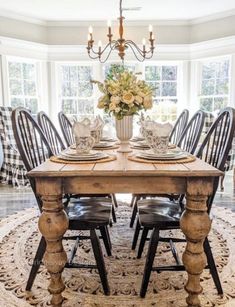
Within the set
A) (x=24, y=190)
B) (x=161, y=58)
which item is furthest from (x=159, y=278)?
(x=161, y=58)

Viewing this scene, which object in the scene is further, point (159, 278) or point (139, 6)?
point (139, 6)

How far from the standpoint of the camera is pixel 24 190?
4.12m

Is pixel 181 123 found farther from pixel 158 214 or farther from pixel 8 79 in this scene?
pixel 8 79

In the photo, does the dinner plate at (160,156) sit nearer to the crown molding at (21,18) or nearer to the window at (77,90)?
the window at (77,90)

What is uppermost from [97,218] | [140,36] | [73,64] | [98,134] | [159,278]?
[140,36]

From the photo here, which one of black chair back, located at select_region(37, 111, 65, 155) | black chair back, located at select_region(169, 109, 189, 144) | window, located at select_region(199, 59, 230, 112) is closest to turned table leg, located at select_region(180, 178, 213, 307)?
black chair back, located at select_region(37, 111, 65, 155)

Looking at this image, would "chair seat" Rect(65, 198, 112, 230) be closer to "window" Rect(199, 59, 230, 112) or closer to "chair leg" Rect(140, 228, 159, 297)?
"chair leg" Rect(140, 228, 159, 297)

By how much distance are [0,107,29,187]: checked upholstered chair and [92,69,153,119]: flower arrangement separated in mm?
2481

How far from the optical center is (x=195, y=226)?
1.48 metres

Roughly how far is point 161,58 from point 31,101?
240cm

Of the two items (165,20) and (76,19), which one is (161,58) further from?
(76,19)

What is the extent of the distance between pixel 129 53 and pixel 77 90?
1.13 meters

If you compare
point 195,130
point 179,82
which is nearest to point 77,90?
point 179,82

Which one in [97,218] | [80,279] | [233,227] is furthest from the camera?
[233,227]
